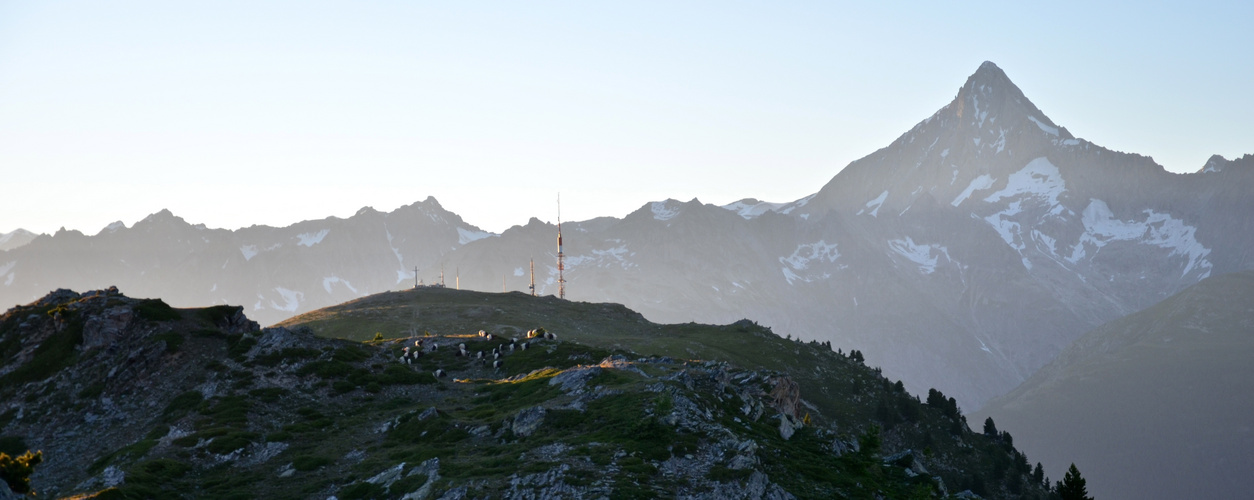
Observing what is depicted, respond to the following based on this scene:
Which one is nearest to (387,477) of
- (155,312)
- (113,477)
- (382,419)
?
(113,477)

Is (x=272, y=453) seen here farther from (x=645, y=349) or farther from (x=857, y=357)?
(x=857, y=357)

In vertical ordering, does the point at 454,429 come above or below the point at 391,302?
below

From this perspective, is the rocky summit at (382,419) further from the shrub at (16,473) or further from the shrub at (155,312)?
the shrub at (16,473)

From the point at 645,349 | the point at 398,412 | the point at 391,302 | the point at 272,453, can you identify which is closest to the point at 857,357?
the point at 645,349

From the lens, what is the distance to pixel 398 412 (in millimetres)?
68750

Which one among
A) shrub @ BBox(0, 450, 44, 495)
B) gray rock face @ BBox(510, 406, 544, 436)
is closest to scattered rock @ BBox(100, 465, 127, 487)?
shrub @ BBox(0, 450, 44, 495)

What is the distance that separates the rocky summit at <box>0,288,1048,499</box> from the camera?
48.8 m

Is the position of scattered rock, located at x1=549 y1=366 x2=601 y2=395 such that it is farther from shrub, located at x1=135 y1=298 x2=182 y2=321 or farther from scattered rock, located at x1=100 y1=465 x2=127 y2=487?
shrub, located at x1=135 y1=298 x2=182 y2=321

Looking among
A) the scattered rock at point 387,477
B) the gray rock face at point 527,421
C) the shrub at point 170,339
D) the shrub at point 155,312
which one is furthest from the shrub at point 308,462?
the shrub at point 155,312

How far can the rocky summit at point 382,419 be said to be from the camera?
48.8m

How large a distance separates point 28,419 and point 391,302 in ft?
387

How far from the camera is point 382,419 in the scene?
67.3 m

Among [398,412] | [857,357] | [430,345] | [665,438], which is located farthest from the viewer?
[857,357]

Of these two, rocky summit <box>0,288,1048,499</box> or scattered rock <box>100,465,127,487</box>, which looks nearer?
rocky summit <box>0,288,1048,499</box>
